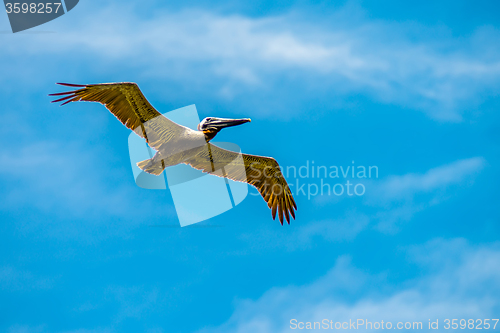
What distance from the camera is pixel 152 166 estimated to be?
16.9 meters

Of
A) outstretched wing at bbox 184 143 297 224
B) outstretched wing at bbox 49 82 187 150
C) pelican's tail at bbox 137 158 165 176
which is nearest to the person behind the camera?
outstretched wing at bbox 49 82 187 150

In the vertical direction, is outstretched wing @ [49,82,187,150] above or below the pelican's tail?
above

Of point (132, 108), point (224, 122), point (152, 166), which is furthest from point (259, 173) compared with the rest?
point (132, 108)

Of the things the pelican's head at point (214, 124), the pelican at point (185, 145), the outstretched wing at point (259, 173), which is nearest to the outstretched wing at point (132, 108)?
the pelican at point (185, 145)

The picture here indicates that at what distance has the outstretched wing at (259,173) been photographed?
1861 centimetres

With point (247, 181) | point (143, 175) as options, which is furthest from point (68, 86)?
point (247, 181)

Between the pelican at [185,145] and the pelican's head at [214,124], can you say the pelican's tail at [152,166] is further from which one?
the pelican's head at [214,124]

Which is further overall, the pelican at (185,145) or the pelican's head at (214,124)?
the pelican's head at (214,124)

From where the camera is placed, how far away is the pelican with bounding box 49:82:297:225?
15633mm

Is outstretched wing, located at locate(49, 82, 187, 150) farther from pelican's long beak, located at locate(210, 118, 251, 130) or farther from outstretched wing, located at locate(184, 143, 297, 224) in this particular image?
outstretched wing, located at locate(184, 143, 297, 224)

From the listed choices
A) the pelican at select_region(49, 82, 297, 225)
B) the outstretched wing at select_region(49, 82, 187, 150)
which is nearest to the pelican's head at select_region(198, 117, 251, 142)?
the pelican at select_region(49, 82, 297, 225)

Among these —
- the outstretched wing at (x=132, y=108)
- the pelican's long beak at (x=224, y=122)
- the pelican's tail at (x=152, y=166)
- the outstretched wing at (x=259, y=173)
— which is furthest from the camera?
the outstretched wing at (x=259, y=173)

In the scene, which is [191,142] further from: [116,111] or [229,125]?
[116,111]

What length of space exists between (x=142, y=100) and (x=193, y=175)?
458cm
